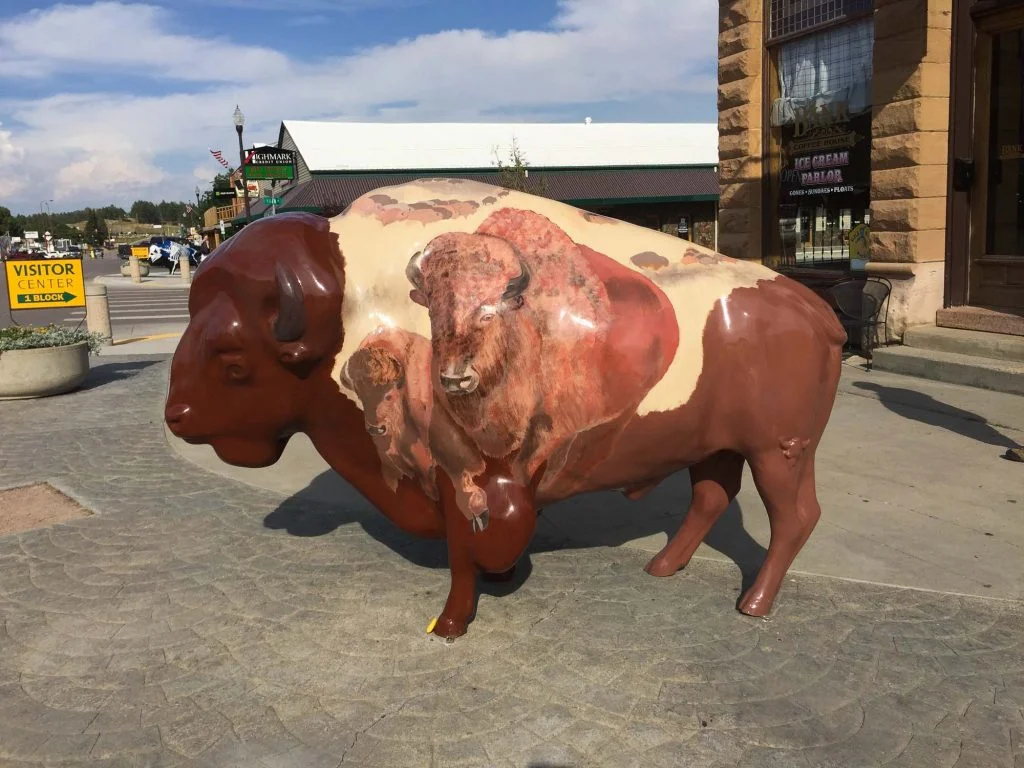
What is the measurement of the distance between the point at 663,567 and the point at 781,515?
762 millimetres

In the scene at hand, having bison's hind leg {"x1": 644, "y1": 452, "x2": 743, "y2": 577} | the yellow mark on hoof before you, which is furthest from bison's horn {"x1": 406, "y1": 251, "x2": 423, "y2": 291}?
the yellow mark on hoof

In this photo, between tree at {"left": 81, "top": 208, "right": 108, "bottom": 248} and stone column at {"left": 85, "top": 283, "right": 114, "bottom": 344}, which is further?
tree at {"left": 81, "top": 208, "right": 108, "bottom": 248}

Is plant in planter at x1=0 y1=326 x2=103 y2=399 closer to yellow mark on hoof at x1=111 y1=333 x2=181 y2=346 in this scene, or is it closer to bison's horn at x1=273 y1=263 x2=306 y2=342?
yellow mark on hoof at x1=111 y1=333 x2=181 y2=346

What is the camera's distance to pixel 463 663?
320 cm

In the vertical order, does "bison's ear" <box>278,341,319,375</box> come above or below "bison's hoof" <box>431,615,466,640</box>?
above

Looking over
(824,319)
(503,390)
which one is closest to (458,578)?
(503,390)

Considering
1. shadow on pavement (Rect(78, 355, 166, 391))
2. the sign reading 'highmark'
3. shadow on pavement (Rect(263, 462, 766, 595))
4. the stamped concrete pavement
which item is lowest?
the stamped concrete pavement

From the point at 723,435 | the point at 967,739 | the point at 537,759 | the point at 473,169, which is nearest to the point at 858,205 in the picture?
the point at 723,435

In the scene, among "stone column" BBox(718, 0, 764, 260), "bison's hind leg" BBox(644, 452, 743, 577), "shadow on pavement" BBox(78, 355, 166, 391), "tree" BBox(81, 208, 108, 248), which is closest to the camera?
"bison's hind leg" BBox(644, 452, 743, 577)

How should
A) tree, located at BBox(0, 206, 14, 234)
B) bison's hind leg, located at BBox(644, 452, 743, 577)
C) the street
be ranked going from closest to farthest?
bison's hind leg, located at BBox(644, 452, 743, 577)
the street
tree, located at BBox(0, 206, 14, 234)

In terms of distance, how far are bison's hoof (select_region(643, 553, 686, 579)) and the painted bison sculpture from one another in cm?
79

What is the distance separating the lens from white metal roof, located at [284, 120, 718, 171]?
27.0 meters

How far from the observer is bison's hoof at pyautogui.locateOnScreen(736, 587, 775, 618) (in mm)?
3467

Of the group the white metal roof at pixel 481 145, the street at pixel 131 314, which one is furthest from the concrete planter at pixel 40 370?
the white metal roof at pixel 481 145
